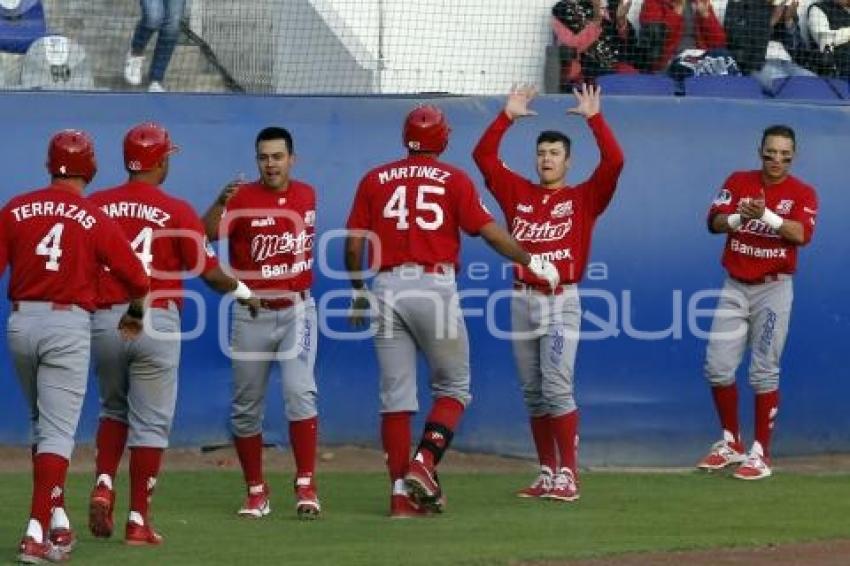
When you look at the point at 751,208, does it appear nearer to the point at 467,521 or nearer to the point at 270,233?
the point at 467,521

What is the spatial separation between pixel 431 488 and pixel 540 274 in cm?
134

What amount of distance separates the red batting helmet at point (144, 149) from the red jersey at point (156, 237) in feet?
0.35

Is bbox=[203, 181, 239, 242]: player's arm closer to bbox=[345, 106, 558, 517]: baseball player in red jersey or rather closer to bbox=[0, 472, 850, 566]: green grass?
bbox=[345, 106, 558, 517]: baseball player in red jersey

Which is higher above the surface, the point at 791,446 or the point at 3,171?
the point at 3,171

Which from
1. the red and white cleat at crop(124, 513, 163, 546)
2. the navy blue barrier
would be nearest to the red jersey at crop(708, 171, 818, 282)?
the navy blue barrier

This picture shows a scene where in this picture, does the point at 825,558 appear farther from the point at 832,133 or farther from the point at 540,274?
the point at 832,133

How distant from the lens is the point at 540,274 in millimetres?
9812

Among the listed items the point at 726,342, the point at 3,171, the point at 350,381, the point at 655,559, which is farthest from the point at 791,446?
the point at 3,171

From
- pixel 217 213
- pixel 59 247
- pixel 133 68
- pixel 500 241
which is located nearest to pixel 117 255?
pixel 59 247

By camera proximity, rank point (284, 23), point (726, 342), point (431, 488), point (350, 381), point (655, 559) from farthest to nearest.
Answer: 1. point (284, 23)
2. point (350, 381)
3. point (726, 342)
4. point (431, 488)
5. point (655, 559)

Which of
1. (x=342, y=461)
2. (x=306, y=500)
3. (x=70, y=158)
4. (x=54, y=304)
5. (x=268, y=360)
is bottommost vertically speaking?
(x=342, y=461)

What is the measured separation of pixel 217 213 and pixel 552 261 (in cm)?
203

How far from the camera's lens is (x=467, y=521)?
9.38 meters

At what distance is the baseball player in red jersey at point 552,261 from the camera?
34.0 ft
